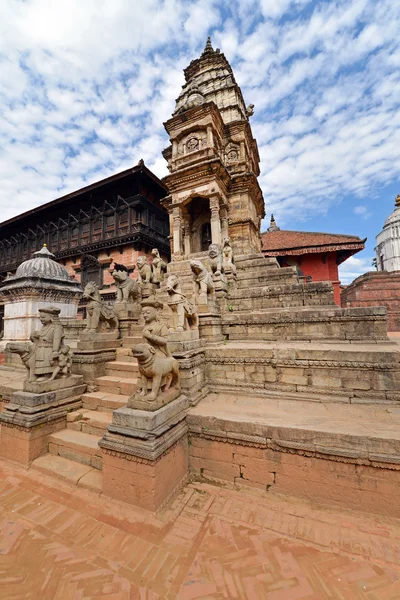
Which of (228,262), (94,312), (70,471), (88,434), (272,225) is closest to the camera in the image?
(70,471)

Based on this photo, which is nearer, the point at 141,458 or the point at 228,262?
the point at 141,458

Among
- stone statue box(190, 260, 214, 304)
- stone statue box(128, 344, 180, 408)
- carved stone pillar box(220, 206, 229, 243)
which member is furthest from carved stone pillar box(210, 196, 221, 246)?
stone statue box(128, 344, 180, 408)

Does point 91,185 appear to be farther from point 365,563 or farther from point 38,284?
point 365,563

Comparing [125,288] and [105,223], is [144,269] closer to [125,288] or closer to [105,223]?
[125,288]

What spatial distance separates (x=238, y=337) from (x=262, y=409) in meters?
2.68

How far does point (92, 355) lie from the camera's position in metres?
5.24

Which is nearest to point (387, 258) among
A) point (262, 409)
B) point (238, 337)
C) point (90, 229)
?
point (238, 337)

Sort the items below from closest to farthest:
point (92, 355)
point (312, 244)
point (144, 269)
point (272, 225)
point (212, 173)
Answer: point (92, 355) < point (144, 269) < point (212, 173) < point (312, 244) < point (272, 225)

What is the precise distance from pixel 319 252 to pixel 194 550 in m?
15.8

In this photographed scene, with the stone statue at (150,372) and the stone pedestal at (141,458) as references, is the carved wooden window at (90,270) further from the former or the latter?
the stone pedestal at (141,458)

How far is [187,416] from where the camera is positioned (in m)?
3.70

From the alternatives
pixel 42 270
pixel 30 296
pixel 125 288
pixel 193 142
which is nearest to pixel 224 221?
pixel 193 142

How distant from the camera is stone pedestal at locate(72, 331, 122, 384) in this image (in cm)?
512

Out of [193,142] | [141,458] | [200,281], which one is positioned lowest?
[141,458]
